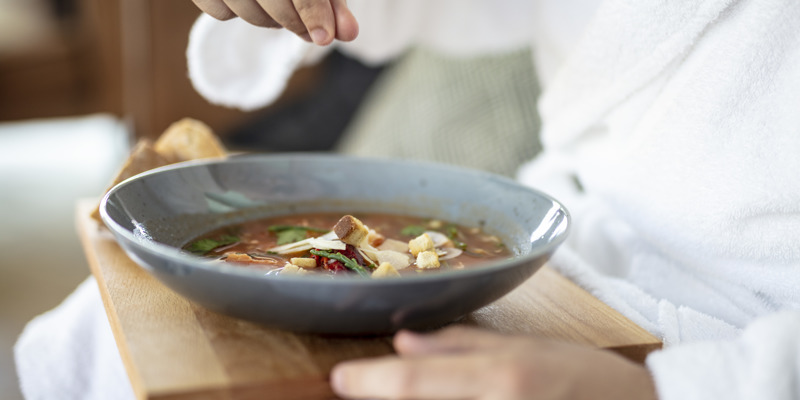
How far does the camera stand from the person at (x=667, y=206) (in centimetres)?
49

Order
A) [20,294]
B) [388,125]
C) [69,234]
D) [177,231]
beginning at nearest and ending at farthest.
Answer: [177,231]
[388,125]
[20,294]
[69,234]

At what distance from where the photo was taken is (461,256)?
69 cm

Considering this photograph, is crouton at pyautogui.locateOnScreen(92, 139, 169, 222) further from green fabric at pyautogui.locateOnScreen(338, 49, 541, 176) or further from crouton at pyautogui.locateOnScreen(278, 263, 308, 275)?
green fabric at pyautogui.locateOnScreen(338, 49, 541, 176)

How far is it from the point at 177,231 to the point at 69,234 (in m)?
1.74

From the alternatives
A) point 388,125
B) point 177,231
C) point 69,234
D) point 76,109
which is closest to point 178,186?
point 177,231

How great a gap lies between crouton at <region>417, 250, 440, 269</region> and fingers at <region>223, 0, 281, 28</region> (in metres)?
0.29

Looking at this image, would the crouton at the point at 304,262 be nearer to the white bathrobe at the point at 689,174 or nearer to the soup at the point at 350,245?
the soup at the point at 350,245

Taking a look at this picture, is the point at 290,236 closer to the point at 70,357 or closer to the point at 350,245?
the point at 350,245

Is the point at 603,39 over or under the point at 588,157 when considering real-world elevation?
over

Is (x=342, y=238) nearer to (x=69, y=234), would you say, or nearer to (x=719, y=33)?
(x=719, y=33)

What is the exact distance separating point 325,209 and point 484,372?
15.3 inches

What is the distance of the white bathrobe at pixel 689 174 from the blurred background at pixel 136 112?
0.54 metres

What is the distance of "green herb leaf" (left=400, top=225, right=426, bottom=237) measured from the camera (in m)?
0.75

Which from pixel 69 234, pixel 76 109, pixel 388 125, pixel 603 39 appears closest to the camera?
pixel 603 39
